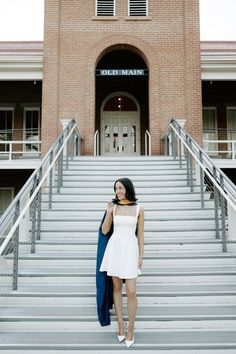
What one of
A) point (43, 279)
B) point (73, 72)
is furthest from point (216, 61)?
point (43, 279)

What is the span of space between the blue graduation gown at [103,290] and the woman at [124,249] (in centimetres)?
13

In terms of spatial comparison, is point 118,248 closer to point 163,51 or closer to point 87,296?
point 87,296

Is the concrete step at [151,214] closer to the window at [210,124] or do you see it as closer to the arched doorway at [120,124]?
the arched doorway at [120,124]

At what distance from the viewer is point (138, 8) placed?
48.3 feet

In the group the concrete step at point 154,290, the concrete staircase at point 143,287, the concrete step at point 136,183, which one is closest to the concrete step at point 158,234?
→ the concrete staircase at point 143,287

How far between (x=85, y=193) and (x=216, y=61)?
27.7 ft

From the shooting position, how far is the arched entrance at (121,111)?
679 inches

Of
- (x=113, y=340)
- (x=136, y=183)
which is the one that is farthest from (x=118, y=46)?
(x=113, y=340)

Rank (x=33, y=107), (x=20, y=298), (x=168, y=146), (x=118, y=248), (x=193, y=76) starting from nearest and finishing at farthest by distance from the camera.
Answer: (x=118, y=248) → (x=20, y=298) → (x=168, y=146) → (x=193, y=76) → (x=33, y=107)

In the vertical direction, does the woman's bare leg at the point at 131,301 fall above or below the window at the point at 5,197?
below

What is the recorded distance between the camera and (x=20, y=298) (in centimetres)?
526

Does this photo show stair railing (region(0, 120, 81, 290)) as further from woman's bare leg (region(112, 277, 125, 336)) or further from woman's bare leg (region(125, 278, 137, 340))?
woman's bare leg (region(125, 278, 137, 340))

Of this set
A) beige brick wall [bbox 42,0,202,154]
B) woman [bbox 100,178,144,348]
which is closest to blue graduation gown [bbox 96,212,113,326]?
woman [bbox 100,178,144,348]

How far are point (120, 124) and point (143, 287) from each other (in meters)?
12.7
